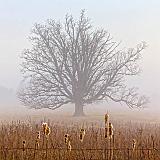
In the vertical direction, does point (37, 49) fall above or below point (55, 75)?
above

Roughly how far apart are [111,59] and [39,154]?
31025mm

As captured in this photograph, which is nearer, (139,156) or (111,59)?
(139,156)

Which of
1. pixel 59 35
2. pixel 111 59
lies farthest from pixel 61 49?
pixel 111 59

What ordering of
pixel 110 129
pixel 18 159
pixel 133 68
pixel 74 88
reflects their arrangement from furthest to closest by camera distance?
pixel 133 68
pixel 74 88
pixel 18 159
pixel 110 129

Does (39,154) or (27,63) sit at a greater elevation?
(27,63)

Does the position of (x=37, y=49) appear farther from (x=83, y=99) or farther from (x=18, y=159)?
(x=18, y=159)

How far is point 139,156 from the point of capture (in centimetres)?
→ 982

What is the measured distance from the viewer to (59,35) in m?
40.7

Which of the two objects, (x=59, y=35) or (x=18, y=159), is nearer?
(x=18, y=159)

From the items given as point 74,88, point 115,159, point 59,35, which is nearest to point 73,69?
point 74,88

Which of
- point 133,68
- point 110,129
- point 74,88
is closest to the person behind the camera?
point 110,129

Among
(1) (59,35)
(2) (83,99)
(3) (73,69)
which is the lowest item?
(2) (83,99)

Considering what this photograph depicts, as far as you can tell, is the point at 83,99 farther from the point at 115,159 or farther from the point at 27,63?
the point at 115,159

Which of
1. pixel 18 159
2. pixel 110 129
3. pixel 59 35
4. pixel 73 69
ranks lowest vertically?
pixel 18 159
